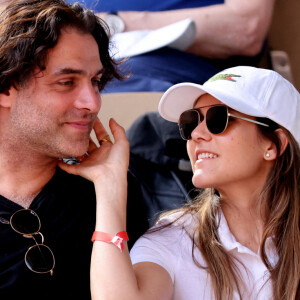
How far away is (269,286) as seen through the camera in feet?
5.76

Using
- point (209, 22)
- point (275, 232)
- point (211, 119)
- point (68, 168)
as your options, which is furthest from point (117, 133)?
point (209, 22)

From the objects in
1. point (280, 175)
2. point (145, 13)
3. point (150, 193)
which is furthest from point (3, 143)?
point (145, 13)

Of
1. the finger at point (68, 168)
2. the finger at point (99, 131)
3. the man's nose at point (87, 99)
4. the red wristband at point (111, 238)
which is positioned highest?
the man's nose at point (87, 99)

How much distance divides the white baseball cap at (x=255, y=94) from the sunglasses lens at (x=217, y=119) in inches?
1.7

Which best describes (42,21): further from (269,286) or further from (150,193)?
(269,286)

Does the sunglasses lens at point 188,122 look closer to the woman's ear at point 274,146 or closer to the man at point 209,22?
the woman's ear at point 274,146

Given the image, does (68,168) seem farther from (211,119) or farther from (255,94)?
(255,94)

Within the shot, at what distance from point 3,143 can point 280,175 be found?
0.81 meters

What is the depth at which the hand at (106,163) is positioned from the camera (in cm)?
185

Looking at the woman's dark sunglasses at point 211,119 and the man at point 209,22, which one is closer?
the woman's dark sunglasses at point 211,119

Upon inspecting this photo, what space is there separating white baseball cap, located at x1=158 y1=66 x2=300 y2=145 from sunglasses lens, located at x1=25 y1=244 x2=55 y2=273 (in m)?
0.58

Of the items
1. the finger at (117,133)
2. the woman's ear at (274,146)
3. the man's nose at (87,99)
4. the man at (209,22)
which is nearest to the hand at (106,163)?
the finger at (117,133)

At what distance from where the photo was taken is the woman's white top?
1.76m

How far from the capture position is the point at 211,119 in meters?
1.83
